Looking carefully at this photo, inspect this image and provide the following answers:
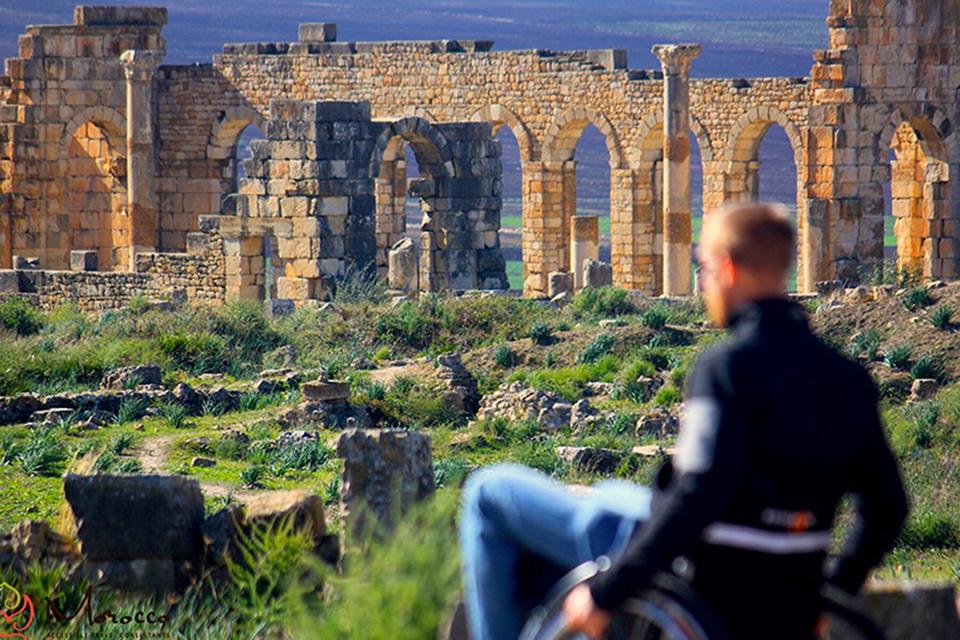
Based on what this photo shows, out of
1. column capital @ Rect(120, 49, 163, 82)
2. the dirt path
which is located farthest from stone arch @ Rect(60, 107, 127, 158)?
the dirt path

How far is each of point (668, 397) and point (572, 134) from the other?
51.4 ft

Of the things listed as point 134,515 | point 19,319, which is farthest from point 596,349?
point 134,515

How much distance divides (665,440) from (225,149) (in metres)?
19.5

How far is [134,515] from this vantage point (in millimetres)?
8703

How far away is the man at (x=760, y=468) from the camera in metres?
5.25

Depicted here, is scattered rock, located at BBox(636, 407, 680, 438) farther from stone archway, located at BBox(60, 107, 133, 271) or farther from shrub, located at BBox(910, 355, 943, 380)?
stone archway, located at BBox(60, 107, 133, 271)

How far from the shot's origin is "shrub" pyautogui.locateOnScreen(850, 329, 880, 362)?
18234 mm

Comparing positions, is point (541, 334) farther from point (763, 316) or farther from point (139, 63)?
point (763, 316)

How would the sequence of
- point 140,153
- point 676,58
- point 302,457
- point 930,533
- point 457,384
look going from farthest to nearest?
1. point 140,153
2. point 676,58
3. point 457,384
4. point 302,457
5. point 930,533

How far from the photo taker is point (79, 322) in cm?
2334

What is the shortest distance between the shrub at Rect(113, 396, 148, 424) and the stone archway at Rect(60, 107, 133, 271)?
16488 millimetres

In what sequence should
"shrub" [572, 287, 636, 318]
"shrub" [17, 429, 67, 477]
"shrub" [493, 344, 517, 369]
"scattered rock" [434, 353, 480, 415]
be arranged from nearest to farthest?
"shrub" [17, 429, 67, 477], "scattered rock" [434, 353, 480, 415], "shrub" [493, 344, 517, 369], "shrub" [572, 287, 636, 318]

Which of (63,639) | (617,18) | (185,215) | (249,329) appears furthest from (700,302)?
(617,18)

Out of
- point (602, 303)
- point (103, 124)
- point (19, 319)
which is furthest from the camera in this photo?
point (103, 124)
